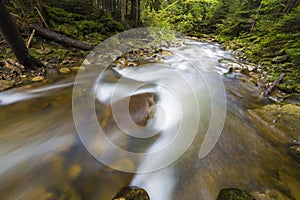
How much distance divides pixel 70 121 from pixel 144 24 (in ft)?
47.1

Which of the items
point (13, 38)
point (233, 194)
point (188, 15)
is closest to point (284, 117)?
point (233, 194)

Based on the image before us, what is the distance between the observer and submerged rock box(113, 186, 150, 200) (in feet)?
6.43

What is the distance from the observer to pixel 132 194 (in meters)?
2.00

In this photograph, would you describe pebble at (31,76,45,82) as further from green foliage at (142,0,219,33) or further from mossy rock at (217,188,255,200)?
green foliage at (142,0,219,33)

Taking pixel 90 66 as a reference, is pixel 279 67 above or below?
above

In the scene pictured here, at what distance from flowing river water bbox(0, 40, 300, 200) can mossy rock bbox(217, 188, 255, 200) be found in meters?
0.11

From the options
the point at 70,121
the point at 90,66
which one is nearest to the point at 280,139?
the point at 70,121

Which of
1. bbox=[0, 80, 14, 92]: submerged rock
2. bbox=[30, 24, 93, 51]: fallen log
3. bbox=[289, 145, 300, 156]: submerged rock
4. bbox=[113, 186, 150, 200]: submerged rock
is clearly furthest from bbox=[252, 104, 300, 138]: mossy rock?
bbox=[30, 24, 93, 51]: fallen log

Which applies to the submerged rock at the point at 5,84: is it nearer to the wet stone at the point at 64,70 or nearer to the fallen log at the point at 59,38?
the wet stone at the point at 64,70

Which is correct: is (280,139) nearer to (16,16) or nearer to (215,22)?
(16,16)

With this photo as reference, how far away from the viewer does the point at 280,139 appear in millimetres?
3258

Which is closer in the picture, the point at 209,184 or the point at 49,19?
the point at 209,184

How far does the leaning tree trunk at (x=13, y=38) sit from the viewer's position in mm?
3355

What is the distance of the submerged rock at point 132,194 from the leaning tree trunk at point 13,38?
4.30 metres
